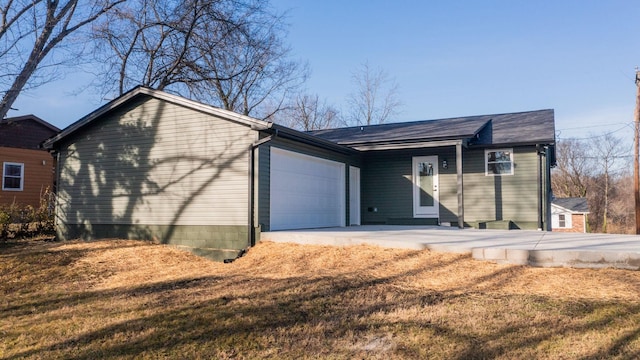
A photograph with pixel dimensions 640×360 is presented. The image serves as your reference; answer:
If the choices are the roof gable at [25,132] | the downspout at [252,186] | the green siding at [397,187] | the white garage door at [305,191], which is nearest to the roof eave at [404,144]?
the white garage door at [305,191]

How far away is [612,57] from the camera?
21.0 meters

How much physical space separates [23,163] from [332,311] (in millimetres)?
18895

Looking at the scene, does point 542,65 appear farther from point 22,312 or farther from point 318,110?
point 22,312

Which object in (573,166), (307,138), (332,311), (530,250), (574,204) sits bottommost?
(332,311)

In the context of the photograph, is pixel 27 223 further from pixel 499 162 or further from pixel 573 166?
pixel 573 166

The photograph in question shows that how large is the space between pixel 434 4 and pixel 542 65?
25.1 feet

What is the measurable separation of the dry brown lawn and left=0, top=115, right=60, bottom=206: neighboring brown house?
12.7 meters

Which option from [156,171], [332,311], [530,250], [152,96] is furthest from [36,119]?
[530,250]

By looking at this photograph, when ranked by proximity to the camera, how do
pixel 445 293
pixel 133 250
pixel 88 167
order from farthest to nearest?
1. pixel 88 167
2. pixel 133 250
3. pixel 445 293

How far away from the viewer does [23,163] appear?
19.3 m

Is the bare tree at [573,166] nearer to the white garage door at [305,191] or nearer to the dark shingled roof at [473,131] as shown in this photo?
the dark shingled roof at [473,131]

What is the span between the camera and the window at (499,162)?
13.0m

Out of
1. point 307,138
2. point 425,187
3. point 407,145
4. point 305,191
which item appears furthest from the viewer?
point 425,187

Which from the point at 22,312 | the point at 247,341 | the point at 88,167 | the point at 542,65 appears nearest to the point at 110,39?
the point at 88,167
